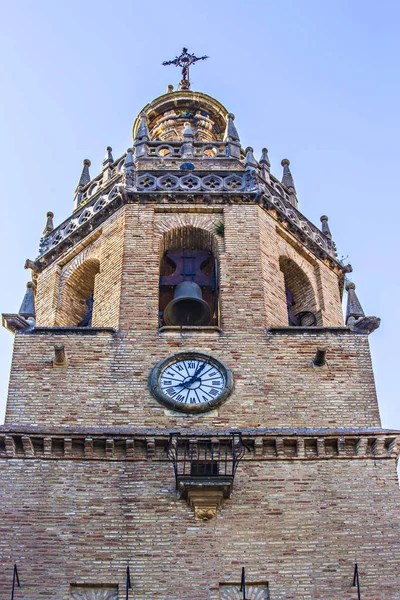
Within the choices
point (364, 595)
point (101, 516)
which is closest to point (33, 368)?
point (101, 516)

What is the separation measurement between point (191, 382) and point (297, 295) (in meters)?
4.72

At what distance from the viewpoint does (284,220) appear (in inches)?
986

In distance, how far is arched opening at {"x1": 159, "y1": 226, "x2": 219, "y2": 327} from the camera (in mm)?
22766

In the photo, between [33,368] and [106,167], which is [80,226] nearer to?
[106,167]

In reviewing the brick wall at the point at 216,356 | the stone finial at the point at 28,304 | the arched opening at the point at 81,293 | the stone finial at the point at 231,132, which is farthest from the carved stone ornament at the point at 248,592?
the stone finial at the point at 231,132

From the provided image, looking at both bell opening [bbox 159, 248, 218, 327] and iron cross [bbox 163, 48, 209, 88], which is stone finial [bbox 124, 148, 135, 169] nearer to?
bell opening [bbox 159, 248, 218, 327]

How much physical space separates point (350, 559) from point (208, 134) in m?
14.1

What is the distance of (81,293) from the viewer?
80.6 feet

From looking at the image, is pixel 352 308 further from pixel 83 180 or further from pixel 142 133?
pixel 83 180

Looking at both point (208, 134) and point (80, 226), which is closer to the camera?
point (80, 226)

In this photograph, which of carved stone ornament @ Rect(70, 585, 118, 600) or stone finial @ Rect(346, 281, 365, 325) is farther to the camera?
stone finial @ Rect(346, 281, 365, 325)

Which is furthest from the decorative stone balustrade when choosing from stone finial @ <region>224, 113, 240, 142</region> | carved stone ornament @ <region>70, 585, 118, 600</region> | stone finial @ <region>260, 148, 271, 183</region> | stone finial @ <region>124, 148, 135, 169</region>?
carved stone ornament @ <region>70, 585, 118, 600</region>

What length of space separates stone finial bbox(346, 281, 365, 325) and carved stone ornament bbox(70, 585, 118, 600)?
22.8 feet

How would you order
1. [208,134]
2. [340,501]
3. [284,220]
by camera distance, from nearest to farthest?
[340,501], [284,220], [208,134]
